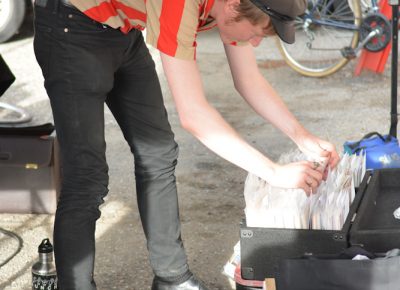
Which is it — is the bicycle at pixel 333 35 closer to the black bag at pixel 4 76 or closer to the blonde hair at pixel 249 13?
the black bag at pixel 4 76

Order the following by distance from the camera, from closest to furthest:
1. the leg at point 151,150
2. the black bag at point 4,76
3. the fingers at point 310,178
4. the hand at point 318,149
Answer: the fingers at point 310,178 → the hand at point 318,149 → the leg at point 151,150 → the black bag at point 4,76

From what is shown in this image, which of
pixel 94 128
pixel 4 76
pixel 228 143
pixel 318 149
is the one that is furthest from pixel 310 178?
pixel 4 76

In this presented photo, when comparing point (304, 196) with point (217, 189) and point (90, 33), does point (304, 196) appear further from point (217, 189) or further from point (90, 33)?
point (217, 189)

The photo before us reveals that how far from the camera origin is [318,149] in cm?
305

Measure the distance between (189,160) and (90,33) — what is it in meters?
2.49

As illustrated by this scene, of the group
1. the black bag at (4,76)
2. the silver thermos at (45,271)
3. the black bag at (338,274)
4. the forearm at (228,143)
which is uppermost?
the forearm at (228,143)

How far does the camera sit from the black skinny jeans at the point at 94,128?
2.89m

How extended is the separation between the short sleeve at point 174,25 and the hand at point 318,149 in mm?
665

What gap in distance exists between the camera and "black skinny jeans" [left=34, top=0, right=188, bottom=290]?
9.48ft

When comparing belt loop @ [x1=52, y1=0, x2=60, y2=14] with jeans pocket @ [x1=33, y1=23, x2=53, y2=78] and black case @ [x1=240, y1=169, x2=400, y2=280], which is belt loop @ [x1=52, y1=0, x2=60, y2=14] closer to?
jeans pocket @ [x1=33, y1=23, x2=53, y2=78]

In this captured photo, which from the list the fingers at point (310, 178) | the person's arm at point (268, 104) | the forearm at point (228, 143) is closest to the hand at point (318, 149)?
the person's arm at point (268, 104)

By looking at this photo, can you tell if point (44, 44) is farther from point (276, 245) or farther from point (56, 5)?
point (276, 245)

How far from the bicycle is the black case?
390cm

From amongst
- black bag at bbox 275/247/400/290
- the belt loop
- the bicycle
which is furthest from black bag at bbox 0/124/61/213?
the bicycle
